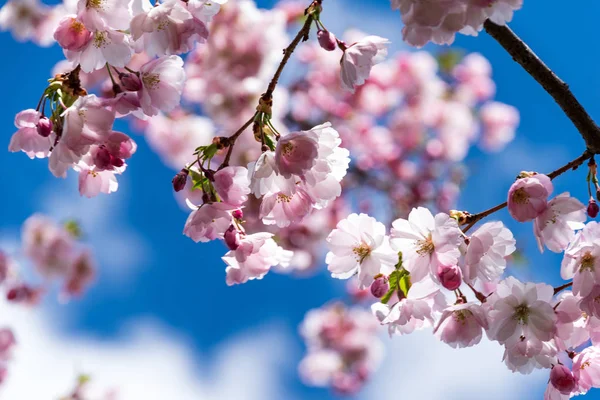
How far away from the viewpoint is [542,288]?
1.77 metres

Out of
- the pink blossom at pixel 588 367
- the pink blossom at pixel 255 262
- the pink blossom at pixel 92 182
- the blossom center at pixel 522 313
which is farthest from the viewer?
the pink blossom at pixel 92 182

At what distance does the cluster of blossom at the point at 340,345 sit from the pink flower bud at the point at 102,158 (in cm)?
706

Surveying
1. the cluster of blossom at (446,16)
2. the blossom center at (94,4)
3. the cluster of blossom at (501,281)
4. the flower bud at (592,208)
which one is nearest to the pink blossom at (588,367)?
the cluster of blossom at (501,281)

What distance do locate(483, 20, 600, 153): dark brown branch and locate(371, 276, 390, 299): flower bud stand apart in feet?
2.26

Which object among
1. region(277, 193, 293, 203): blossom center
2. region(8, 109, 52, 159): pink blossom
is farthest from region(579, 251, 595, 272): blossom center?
region(8, 109, 52, 159): pink blossom

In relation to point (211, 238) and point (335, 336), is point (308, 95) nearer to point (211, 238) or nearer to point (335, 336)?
point (335, 336)

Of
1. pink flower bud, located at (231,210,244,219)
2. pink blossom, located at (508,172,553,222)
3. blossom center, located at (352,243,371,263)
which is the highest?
pink flower bud, located at (231,210,244,219)

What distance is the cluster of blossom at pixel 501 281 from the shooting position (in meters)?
1.70

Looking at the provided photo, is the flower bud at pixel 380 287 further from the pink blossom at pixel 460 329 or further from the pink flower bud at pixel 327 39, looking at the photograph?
the pink flower bud at pixel 327 39

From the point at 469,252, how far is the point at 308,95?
6062mm

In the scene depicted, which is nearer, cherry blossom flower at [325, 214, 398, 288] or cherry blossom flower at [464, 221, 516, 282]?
cherry blossom flower at [464, 221, 516, 282]

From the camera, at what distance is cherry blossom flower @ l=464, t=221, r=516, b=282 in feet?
5.55

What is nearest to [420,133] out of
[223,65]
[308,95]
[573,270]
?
[308,95]

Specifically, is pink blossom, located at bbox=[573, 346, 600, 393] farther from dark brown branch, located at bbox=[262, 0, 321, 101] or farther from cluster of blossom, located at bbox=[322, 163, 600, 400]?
dark brown branch, located at bbox=[262, 0, 321, 101]
